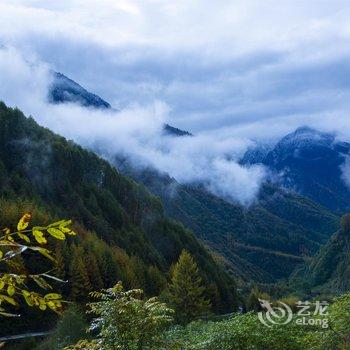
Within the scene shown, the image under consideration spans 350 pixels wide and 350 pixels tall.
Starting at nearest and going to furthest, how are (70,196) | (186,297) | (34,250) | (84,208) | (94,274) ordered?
(34,250), (186,297), (94,274), (84,208), (70,196)

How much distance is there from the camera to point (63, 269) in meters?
101

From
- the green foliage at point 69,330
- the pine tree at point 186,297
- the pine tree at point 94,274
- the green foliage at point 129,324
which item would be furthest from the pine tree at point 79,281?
the green foliage at point 129,324

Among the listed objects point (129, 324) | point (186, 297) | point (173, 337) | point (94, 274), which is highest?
point (129, 324)

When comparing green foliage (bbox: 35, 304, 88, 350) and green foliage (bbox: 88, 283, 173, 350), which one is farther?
green foliage (bbox: 35, 304, 88, 350)

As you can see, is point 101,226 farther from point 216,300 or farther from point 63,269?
point 63,269

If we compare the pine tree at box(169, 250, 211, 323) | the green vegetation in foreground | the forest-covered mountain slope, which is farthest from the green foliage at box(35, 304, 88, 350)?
the forest-covered mountain slope

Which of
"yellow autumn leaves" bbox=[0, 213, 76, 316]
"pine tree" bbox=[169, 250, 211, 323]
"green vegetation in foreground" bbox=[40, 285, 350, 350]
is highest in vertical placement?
"yellow autumn leaves" bbox=[0, 213, 76, 316]

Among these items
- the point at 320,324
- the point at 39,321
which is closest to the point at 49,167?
the point at 39,321

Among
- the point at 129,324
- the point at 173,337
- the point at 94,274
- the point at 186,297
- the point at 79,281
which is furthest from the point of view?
the point at 94,274

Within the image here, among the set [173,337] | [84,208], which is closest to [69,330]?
[173,337]

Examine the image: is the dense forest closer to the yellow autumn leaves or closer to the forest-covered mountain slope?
the forest-covered mountain slope

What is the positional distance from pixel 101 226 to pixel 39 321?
8583 centimetres

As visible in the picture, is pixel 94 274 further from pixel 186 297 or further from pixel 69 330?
pixel 69 330

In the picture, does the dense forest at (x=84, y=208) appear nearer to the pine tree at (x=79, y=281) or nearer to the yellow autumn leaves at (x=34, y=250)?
the pine tree at (x=79, y=281)
